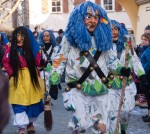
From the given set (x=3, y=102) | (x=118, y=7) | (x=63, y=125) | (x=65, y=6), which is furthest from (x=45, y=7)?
(x=3, y=102)

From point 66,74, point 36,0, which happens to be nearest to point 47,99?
point 66,74

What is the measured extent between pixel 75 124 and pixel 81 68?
583 millimetres

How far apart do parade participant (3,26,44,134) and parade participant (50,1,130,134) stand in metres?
1.53

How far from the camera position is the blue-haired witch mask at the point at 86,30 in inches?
194

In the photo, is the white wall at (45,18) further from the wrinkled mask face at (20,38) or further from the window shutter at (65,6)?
the wrinkled mask face at (20,38)

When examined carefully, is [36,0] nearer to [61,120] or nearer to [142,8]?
[142,8]

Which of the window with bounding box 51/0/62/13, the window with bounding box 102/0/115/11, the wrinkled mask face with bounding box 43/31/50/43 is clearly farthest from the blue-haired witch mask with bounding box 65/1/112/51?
the window with bounding box 51/0/62/13

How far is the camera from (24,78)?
655 cm

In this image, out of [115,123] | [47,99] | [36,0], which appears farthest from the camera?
[36,0]

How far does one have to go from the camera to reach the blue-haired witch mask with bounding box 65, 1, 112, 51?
194 inches

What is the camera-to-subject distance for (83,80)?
4.94 meters

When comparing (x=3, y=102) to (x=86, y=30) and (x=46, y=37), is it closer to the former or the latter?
(x=86, y=30)

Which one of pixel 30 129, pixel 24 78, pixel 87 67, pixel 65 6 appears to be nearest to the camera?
pixel 87 67

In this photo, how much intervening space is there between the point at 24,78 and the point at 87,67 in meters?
1.83
